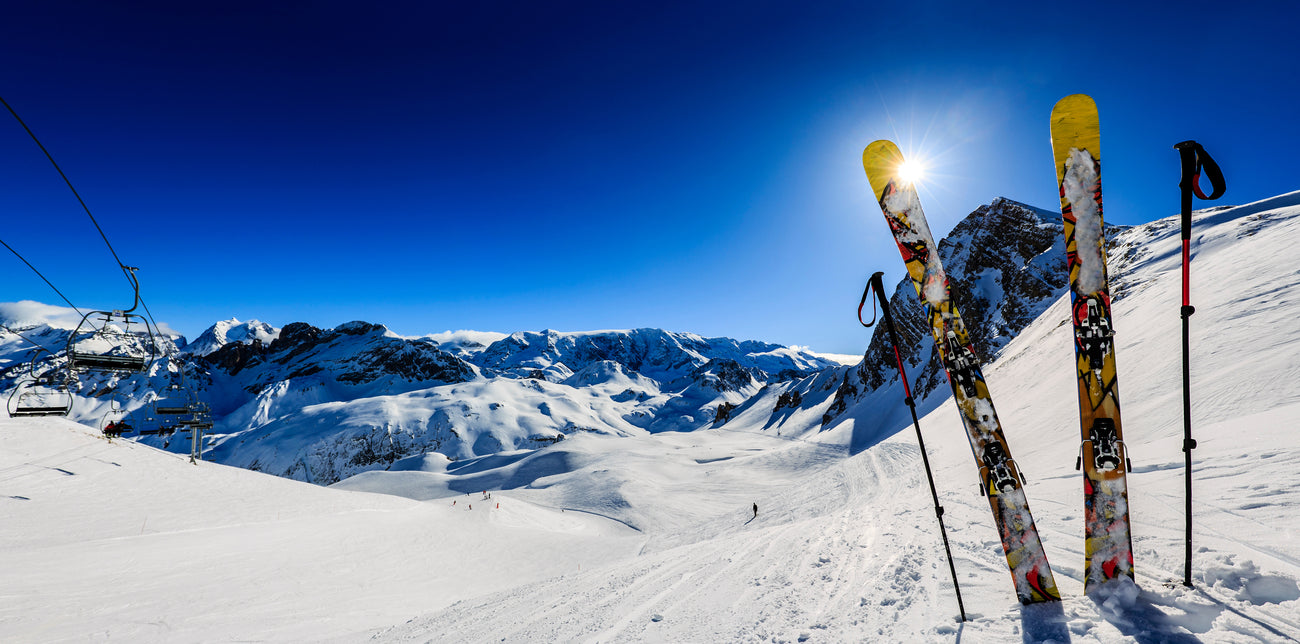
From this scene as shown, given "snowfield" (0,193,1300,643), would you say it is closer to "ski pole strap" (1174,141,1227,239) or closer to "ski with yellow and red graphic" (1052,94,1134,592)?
"ski with yellow and red graphic" (1052,94,1134,592)

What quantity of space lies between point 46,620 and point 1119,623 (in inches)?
944

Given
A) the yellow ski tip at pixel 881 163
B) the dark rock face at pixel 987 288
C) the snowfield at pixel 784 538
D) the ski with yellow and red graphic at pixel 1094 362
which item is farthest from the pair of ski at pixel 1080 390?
the dark rock face at pixel 987 288

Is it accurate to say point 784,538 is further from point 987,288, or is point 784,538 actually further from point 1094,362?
point 987,288

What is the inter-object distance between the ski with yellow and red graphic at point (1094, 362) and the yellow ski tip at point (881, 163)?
178 centimetres

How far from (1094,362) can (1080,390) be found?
41 cm

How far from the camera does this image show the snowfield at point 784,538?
545cm

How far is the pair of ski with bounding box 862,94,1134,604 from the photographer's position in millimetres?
4945

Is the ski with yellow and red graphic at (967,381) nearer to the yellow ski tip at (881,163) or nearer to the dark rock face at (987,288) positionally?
the yellow ski tip at (881,163)

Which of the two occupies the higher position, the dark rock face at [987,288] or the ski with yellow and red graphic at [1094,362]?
the dark rock face at [987,288]

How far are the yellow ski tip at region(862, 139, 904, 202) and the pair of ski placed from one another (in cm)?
105

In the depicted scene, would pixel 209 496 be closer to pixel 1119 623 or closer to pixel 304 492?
pixel 304 492

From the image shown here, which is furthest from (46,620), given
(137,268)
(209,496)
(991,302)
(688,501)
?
→ (991,302)

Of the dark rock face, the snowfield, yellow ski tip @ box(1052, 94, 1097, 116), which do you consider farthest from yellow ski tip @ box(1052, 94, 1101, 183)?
the dark rock face

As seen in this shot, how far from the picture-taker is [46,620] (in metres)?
12.8
